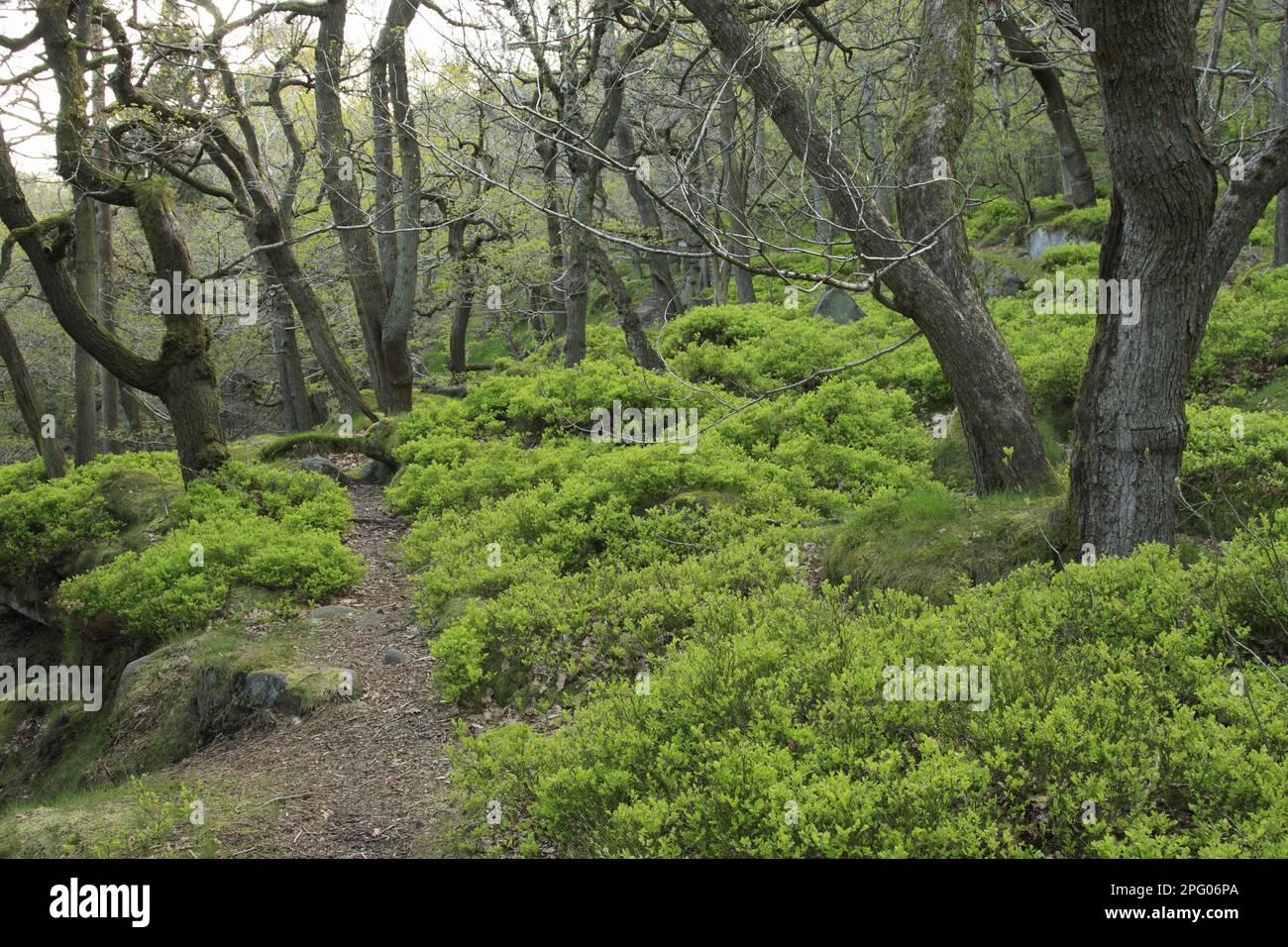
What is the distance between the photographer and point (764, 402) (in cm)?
984

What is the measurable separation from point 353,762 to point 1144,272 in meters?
5.55

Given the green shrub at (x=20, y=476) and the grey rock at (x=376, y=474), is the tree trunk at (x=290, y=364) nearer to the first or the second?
the green shrub at (x=20, y=476)

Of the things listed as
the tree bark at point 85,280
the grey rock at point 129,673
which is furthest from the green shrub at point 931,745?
the tree bark at point 85,280

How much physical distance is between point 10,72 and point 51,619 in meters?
6.82

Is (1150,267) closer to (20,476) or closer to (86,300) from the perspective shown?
(86,300)

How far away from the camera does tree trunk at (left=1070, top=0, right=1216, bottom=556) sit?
168 inches

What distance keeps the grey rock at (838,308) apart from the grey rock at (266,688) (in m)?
10.4

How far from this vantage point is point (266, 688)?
22.1 feet

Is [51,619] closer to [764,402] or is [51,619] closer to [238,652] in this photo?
[238,652]

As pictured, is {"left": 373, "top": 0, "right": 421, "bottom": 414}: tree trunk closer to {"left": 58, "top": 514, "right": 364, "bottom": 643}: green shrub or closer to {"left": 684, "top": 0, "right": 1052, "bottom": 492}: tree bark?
{"left": 58, "top": 514, "right": 364, "bottom": 643}: green shrub

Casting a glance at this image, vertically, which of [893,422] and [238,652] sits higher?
[893,422]

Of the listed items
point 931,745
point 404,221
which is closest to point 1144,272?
point 931,745

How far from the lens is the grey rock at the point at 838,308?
14438mm
